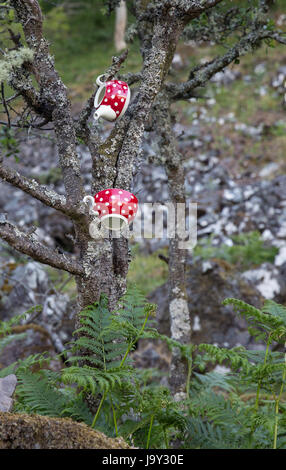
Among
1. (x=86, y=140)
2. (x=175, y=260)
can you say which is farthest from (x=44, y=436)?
(x=175, y=260)

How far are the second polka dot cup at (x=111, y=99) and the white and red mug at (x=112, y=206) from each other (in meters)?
0.51

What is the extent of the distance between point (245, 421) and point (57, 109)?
2091mm

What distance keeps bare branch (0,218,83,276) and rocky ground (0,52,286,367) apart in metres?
0.23

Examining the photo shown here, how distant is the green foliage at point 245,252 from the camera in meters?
6.82

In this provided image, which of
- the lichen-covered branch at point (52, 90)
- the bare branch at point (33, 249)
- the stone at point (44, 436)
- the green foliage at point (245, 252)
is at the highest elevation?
the green foliage at point (245, 252)

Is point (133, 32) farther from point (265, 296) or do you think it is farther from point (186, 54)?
point (186, 54)

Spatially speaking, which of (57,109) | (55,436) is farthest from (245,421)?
(57,109)

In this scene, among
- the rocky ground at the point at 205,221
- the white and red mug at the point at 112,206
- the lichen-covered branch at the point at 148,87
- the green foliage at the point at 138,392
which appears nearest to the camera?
the green foliage at the point at 138,392

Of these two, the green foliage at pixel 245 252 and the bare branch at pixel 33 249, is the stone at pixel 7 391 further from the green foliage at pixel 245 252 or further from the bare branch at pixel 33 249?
the green foliage at pixel 245 252

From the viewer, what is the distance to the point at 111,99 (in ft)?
10.0

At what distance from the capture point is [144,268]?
25.9 ft

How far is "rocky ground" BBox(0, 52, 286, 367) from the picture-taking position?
18.0 feet

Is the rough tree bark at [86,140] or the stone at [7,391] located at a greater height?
the rough tree bark at [86,140]

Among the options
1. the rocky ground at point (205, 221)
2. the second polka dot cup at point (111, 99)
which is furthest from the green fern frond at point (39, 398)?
the second polka dot cup at point (111, 99)
